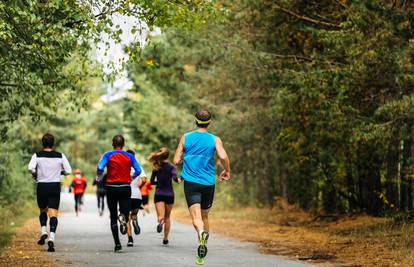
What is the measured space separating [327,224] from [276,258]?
348 inches

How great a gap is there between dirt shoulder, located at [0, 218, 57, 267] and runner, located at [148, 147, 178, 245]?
8.28 feet

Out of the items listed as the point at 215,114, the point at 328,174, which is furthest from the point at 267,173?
the point at 328,174

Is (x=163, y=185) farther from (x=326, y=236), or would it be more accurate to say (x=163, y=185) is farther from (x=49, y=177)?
(x=326, y=236)

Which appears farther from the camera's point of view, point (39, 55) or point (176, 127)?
point (176, 127)

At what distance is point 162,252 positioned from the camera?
13.7m

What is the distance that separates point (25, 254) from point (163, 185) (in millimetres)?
3631

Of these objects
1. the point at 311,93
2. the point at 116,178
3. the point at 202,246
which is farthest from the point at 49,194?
the point at 311,93

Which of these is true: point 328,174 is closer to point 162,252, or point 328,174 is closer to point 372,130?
point 372,130

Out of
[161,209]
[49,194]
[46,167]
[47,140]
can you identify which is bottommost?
[161,209]

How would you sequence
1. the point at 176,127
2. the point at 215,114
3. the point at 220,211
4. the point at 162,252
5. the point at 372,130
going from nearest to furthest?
the point at 162,252 < the point at 372,130 < the point at 215,114 < the point at 220,211 < the point at 176,127

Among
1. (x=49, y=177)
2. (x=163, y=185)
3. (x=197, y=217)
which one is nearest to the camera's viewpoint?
(x=197, y=217)

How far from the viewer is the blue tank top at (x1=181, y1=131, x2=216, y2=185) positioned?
1109cm

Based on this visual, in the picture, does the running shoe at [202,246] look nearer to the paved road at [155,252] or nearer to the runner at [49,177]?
the paved road at [155,252]

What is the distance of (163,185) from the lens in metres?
16.2
